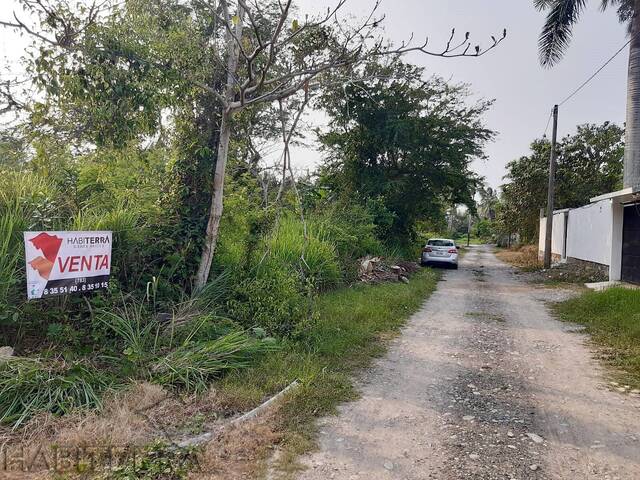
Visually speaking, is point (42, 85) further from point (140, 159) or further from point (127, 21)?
point (140, 159)

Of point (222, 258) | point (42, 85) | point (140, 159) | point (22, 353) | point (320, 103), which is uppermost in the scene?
point (320, 103)

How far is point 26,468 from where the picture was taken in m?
2.78

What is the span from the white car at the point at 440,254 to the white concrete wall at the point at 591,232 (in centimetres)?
438

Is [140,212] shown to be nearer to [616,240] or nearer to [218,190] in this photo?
[218,190]

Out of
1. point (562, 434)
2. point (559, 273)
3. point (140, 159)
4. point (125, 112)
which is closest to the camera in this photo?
point (562, 434)

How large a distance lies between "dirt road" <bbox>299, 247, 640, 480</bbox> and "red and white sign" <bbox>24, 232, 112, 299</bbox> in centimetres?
288

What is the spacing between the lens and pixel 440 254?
18109 millimetres

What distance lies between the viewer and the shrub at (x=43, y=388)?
3434 millimetres

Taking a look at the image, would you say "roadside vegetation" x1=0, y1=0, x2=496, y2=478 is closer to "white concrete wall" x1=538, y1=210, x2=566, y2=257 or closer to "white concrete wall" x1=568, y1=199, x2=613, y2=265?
"white concrete wall" x1=568, y1=199, x2=613, y2=265

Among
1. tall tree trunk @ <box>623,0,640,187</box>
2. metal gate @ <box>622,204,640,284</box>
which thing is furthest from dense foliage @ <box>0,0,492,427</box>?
tall tree trunk @ <box>623,0,640,187</box>

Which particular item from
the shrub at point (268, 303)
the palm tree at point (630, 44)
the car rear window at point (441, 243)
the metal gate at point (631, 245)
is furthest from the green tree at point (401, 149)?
the shrub at point (268, 303)

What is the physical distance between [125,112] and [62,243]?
5.29 ft

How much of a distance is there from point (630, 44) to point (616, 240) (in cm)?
588

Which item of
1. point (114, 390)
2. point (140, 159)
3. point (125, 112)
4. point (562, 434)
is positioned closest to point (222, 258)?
point (140, 159)
